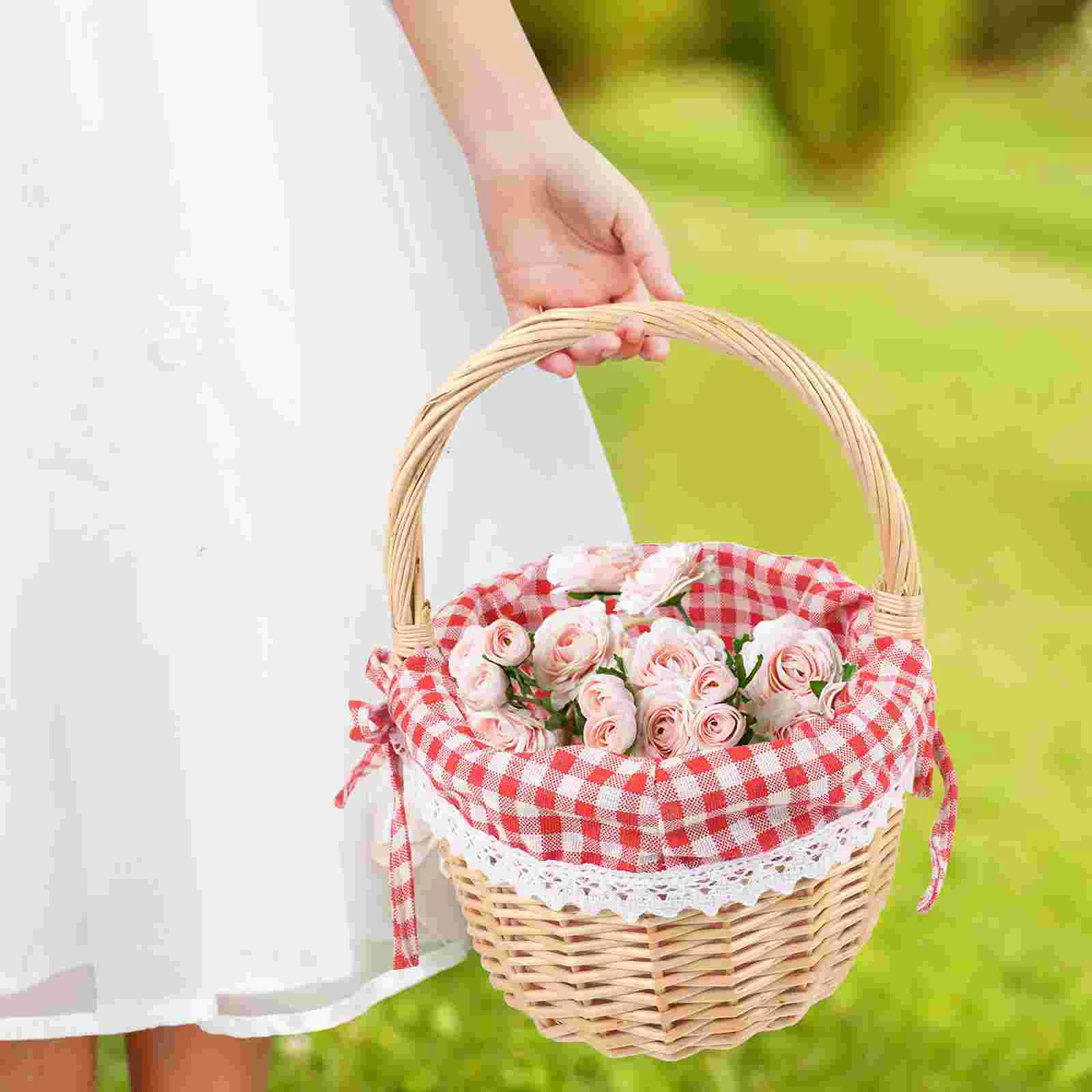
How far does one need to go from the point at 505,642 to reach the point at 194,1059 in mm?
430

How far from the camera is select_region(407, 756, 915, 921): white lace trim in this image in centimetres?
76

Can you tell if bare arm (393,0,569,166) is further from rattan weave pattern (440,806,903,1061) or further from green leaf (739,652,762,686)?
rattan weave pattern (440,806,903,1061)

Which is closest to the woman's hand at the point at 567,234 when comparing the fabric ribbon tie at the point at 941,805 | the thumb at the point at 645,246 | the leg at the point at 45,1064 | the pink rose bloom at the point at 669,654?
the thumb at the point at 645,246

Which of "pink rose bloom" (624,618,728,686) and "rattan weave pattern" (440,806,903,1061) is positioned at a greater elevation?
"pink rose bloom" (624,618,728,686)

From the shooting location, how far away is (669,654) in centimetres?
89

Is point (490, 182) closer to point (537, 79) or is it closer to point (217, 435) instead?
point (537, 79)

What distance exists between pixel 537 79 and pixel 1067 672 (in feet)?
5.77

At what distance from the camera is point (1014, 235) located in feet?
16.8

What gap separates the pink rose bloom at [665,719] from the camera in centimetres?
84

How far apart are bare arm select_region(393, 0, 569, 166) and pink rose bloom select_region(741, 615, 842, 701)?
43 centimetres

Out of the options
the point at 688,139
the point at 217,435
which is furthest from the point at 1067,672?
the point at 688,139

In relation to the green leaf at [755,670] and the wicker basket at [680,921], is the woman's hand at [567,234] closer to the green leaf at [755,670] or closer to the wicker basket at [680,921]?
the wicker basket at [680,921]

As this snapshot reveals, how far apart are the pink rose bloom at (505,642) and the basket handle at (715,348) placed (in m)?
0.08

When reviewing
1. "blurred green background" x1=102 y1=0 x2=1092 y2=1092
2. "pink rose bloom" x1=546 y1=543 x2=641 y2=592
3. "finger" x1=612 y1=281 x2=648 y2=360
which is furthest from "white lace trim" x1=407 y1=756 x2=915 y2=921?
"blurred green background" x1=102 y1=0 x2=1092 y2=1092
